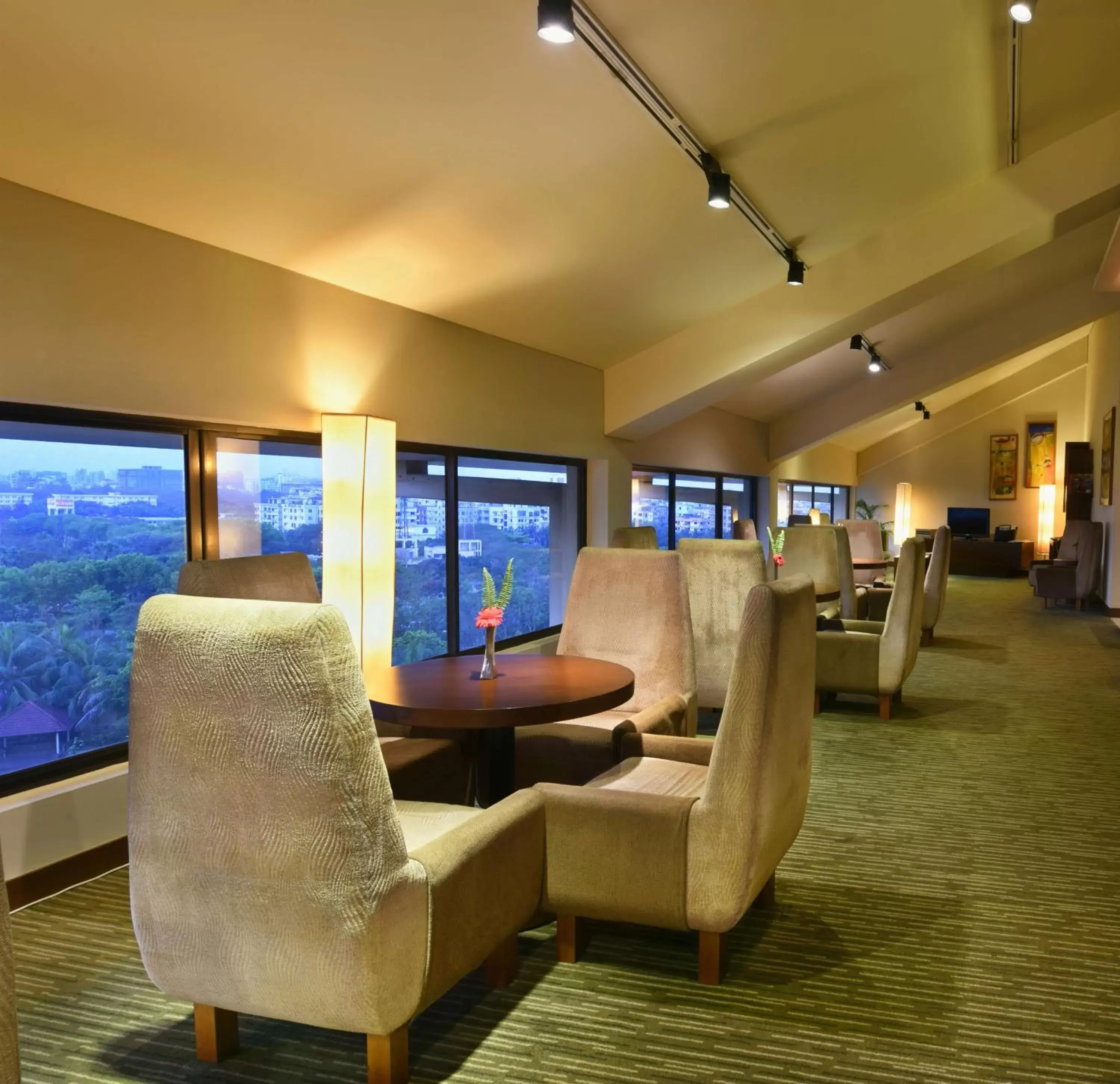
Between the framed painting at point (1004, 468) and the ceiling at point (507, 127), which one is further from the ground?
the ceiling at point (507, 127)

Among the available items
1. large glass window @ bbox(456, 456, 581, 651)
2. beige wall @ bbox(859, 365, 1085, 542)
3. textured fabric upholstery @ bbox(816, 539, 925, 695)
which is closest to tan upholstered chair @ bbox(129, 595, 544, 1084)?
large glass window @ bbox(456, 456, 581, 651)

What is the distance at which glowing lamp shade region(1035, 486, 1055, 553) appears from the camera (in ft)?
51.4

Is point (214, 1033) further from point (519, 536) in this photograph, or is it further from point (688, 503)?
point (688, 503)

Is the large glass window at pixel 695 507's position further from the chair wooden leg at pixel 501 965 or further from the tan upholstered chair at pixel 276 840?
the tan upholstered chair at pixel 276 840

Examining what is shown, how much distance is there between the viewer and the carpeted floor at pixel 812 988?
7.14ft

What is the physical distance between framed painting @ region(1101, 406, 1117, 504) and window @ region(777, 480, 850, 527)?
3.40 meters

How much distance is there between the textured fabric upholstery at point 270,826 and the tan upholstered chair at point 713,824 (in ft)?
1.97

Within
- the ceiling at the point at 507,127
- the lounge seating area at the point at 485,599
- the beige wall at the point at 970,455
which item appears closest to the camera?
the lounge seating area at the point at 485,599

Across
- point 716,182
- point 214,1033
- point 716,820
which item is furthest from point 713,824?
point 716,182

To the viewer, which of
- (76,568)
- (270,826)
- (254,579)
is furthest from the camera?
(76,568)

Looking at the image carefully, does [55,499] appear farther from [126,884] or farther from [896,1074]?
[896,1074]

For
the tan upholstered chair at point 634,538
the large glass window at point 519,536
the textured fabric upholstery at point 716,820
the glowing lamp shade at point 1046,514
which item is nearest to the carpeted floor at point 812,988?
the textured fabric upholstery at point 716,820

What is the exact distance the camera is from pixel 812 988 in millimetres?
2504

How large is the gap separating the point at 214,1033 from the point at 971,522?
16804mm
